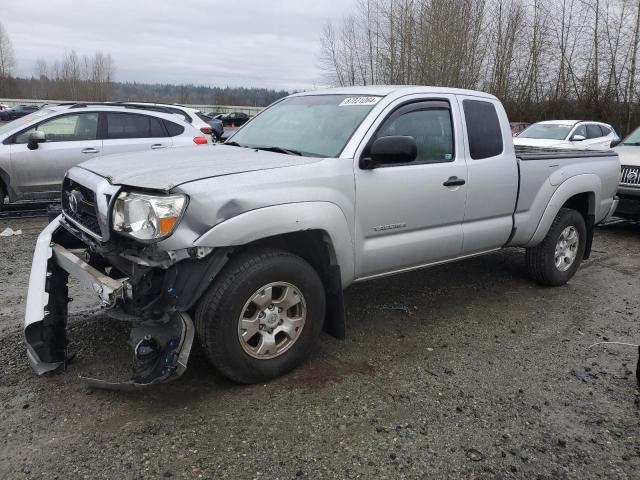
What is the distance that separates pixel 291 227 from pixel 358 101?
137cm

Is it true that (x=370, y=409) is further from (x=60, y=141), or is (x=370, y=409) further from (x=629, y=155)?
(x=629, y=155)

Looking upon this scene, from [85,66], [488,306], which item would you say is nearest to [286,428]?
[488,306]

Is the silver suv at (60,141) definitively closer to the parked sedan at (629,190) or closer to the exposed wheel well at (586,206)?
the exposed wheel well at (586,206)

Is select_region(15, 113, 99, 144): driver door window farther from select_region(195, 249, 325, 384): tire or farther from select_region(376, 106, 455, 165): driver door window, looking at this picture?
select_region(195, 249, 325, 384): tire

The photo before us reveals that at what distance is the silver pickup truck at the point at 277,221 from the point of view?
2992mm

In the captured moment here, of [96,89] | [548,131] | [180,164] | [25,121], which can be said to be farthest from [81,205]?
[96,89]

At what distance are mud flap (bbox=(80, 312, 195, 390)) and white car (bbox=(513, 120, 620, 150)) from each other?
1193 centimetres

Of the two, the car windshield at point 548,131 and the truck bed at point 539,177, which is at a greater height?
the car windshield at point 548,131

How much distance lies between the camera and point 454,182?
4.20 metres

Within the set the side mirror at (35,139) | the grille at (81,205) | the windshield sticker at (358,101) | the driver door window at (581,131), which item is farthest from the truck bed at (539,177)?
the driver door window at (581,131)

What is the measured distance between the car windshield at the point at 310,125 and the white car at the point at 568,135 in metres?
10.1

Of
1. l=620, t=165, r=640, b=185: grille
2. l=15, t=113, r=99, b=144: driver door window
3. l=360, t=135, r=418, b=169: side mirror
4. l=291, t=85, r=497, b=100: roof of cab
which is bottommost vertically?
l=620, t=165, r=640, b=185: grille

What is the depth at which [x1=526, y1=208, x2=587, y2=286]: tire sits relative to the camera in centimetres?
536

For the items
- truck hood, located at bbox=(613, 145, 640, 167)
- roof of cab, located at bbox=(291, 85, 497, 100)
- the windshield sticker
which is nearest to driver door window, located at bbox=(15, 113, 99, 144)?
roof of cab, located at bbox=(291, 85, 497, 100)
